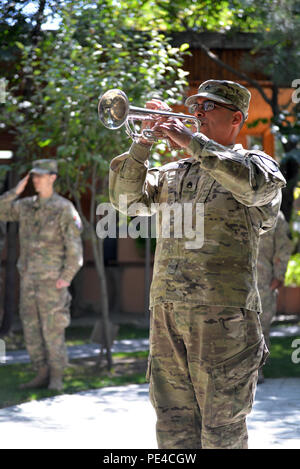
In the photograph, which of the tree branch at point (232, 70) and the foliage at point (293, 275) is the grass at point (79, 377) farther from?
the foliage at point (293, 275)

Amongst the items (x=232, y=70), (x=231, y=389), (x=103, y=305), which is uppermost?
(x=232, y=70)

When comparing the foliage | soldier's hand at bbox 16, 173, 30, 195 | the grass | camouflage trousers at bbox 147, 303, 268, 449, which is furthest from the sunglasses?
the foliage

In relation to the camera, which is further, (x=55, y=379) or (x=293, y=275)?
(x=293, y=275)

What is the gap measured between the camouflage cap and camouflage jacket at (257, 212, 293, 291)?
4.68 m

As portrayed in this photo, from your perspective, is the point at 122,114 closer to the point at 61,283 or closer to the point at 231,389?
the point at 231,389

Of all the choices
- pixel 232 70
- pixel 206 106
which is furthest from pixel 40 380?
pixel 232 70

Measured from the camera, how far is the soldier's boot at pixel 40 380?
312 inches

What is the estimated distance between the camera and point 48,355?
310 inches

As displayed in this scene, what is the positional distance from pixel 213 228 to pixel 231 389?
28.5 inches

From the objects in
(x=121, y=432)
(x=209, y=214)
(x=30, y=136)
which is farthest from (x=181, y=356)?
(x=30, y=136)

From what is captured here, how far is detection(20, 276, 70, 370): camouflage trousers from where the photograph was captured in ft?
25.7

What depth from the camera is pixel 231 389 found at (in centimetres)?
352

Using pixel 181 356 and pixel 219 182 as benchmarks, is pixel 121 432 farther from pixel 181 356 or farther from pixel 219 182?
pixel 219 182

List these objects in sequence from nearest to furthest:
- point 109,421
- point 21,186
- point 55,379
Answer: point 109,421, point 55,379, point 21,186
